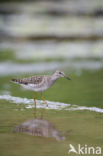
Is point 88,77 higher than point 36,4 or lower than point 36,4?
lower

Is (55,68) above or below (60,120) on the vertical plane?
above

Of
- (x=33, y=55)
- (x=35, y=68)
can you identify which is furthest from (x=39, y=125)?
(x=33, y=55)

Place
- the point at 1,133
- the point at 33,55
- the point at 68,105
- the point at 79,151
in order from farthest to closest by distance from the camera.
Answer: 1. the point at 33,55
2. the point at 68,105
3. the point at 1,133
4. the point at 79,151

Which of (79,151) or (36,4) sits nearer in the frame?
(79,151)

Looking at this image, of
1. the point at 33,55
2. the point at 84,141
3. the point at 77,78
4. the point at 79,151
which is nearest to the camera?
the point at 79,151

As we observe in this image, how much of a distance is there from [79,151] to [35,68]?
811cm

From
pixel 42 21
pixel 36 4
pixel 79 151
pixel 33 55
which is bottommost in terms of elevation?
pixel 79 151

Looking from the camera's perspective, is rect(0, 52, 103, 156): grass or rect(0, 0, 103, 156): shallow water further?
rect(0, 0, 103, 156): shallow water

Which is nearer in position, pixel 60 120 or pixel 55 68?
pixel 60 120

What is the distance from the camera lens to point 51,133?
21.9 ft

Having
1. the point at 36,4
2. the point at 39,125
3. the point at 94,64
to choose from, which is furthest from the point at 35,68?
the point at 36,4

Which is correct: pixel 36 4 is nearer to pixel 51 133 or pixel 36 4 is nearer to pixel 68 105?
pixel 68 105

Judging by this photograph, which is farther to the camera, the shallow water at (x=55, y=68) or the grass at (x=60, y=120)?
the shallow water at (x=55, y=68)

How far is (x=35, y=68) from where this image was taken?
1389cm
